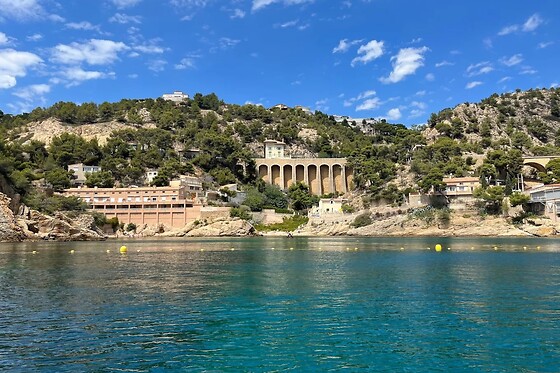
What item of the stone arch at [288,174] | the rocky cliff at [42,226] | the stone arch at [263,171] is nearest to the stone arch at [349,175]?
the stone arch at [288,174]

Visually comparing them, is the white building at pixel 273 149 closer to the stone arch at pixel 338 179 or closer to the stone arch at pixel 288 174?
the stone arch at pixel 288 174

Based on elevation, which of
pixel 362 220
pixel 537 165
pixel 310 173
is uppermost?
pixel 310 173

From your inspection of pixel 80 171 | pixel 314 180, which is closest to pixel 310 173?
pixel 314 180

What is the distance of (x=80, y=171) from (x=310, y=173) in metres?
46.8

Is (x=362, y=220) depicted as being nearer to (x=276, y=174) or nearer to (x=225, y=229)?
(x=225, y=229)

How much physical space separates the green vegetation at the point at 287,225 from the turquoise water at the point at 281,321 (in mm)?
54255

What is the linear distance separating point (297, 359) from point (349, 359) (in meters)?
0.98

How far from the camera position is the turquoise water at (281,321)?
→ 8.62 meters

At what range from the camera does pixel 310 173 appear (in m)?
104

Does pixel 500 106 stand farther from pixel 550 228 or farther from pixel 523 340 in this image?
pixel 523 340

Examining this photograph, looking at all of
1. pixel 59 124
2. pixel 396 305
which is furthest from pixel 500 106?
pixel 396 305

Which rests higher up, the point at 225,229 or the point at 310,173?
the point at 310,173

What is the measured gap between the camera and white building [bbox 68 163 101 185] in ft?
278

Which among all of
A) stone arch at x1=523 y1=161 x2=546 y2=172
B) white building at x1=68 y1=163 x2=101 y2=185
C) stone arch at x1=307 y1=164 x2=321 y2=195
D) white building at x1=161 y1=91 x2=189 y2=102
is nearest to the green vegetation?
stone arch at x1=307 y1=164 x2=321 y2=195
